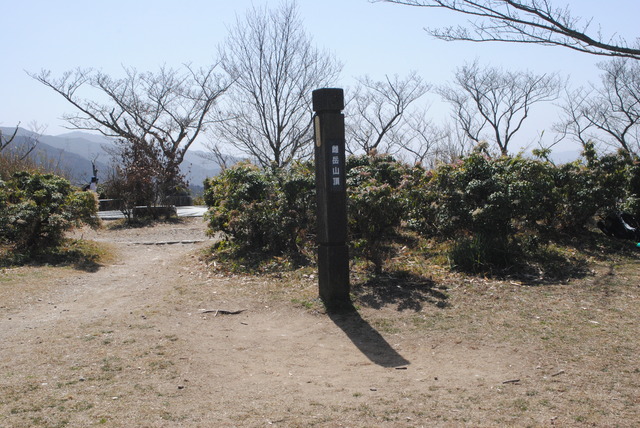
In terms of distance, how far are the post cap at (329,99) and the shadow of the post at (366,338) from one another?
6.98ft

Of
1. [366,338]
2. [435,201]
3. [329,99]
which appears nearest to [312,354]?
[366,338]

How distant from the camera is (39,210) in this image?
8.80 metres

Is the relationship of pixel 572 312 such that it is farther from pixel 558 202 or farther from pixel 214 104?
pixel 214 104

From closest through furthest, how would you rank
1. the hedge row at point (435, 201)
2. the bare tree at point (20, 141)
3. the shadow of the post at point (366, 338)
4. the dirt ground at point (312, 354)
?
the dirt ground at point (312, 354) → the shadow of the post at point (366, 338) → the hedge row at point (435, 201) → the bare tree at point (20, 141)

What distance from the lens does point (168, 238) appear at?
12.1m

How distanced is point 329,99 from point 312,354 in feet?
8.57

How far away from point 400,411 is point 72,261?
7040 mm

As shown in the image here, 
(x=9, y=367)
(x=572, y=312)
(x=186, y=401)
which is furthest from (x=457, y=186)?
(x=9, y=367)

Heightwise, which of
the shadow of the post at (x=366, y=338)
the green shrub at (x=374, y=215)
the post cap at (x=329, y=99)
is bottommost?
the shadow of the post at (x=366, y=338)

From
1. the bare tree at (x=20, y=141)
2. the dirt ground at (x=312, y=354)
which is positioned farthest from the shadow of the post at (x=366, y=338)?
the bare tree at (x=20, y=141)

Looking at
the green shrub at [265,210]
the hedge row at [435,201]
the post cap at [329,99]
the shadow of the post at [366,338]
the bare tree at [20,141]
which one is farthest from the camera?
the bare tree at [20,141]

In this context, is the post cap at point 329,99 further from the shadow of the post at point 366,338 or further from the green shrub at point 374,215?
the shadow of the post at point 366,338

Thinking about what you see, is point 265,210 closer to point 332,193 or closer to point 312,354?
point 332,193

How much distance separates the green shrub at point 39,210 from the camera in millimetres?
8656
